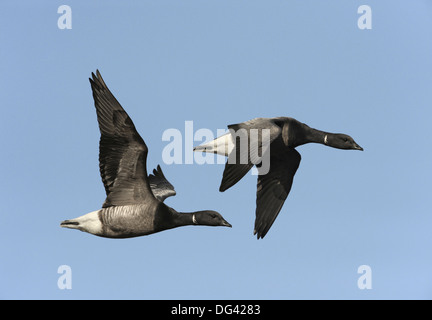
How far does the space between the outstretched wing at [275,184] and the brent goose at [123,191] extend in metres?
1.88

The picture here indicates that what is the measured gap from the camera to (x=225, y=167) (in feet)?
52.3

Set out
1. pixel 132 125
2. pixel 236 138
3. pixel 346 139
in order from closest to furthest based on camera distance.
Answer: pixel 132 125 < pixel 236 138 < pixel 346 139

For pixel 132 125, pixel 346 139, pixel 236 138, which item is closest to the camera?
Result: pixel 132 125

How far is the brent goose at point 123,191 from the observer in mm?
15758

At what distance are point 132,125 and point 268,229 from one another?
3895mm

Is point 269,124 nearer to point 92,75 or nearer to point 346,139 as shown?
point 346,139

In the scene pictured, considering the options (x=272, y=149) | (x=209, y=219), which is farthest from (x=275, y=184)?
(x=209, y=219)

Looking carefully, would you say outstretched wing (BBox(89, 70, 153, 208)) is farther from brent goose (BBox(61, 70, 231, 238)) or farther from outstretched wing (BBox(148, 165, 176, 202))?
outstretched wing (BBox(148, 165, 176, 202))

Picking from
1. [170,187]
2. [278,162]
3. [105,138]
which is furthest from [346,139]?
[105,138]

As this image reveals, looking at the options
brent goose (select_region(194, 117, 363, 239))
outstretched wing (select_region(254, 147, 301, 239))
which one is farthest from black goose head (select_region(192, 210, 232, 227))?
outstretched wing (select_region(254, 147, 301, 239))

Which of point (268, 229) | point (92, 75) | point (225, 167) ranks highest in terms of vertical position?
point (92, 75)

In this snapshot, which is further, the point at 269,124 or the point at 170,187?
the point at 170,187

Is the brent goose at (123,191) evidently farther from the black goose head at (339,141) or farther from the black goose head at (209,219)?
the black goose head at (339,141)

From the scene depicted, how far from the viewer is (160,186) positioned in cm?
1930
